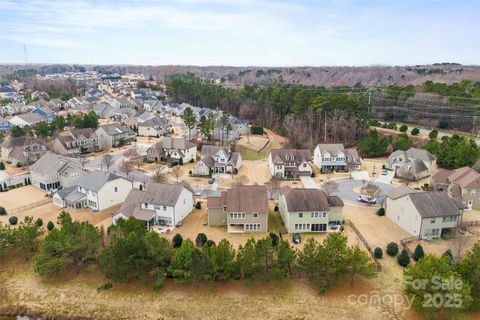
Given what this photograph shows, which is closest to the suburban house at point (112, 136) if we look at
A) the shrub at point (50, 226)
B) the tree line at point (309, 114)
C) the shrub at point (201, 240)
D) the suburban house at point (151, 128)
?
the suburban house at point (151, 128)

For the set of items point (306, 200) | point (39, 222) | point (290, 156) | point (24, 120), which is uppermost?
point (24, 120)

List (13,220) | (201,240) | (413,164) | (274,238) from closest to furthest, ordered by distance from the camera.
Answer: (201,240)
(274,238)
(13,220)
(413,164)

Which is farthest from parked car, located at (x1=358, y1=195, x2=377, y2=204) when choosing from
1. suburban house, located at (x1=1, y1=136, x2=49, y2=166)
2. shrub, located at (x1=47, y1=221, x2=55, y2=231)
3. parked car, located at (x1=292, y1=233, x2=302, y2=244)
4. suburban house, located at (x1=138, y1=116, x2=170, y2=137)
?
suburban house, located at (x1=1, y1=136, x2=49, y2=166)

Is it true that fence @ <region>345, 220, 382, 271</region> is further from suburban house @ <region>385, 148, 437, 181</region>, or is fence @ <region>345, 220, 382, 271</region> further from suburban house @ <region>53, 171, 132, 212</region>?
suburban house @ <region>53, 171, 132, 212</region>

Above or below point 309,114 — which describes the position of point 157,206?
below

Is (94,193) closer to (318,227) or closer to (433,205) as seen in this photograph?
(318,227)

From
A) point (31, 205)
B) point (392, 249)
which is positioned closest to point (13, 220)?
point (31, 205)

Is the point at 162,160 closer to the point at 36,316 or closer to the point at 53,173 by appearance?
the point at 53,173

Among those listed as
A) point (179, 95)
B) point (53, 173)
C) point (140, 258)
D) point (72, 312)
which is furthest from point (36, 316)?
point (179, 95)
